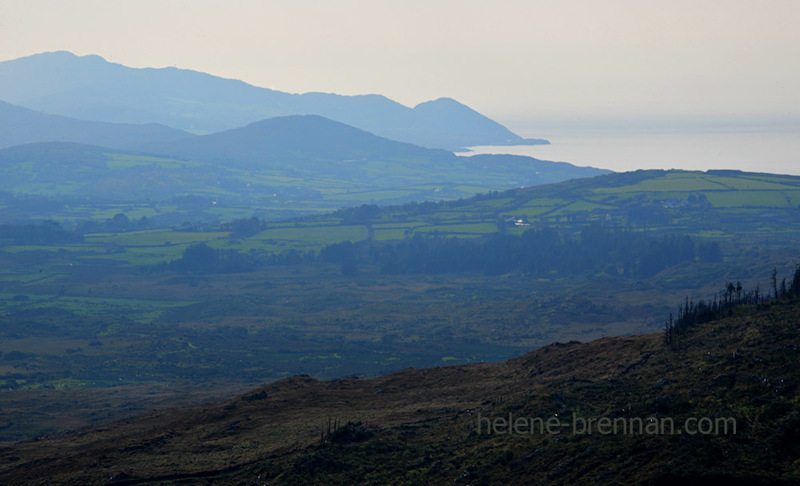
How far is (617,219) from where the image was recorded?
117750mm

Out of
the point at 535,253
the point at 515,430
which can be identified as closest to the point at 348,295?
the point at 535,253

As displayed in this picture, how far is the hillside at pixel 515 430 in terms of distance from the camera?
19.0 m

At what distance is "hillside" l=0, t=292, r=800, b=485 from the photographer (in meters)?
19.0

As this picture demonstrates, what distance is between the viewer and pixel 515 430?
24.4m

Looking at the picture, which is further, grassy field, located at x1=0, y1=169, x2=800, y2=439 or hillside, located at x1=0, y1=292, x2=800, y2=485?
grassy field, located at x1=0, y1=169, x2=800, y2=439

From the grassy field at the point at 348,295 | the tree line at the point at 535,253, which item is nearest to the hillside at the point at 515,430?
the grassy field at the point at 348,295

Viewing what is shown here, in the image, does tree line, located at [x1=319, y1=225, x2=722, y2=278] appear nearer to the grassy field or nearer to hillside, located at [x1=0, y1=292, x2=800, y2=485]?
the grassy field

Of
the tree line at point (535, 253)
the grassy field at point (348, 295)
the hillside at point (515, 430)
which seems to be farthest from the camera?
the tree line at point (535, 253)

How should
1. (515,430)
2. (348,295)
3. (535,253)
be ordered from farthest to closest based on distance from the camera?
1. (535,253)
2. (348,295)
3. (515,430)

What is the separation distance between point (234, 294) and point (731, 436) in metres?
75.7

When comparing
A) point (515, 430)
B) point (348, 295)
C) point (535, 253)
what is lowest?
point (348, 295)

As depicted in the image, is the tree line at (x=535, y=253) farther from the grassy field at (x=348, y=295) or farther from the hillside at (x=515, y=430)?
the hillside at (x=515, y=430)

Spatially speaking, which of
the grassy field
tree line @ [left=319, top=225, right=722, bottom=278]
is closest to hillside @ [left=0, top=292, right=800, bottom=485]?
the grassy field

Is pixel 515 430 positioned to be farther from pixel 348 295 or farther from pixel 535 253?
pixel 535 253
